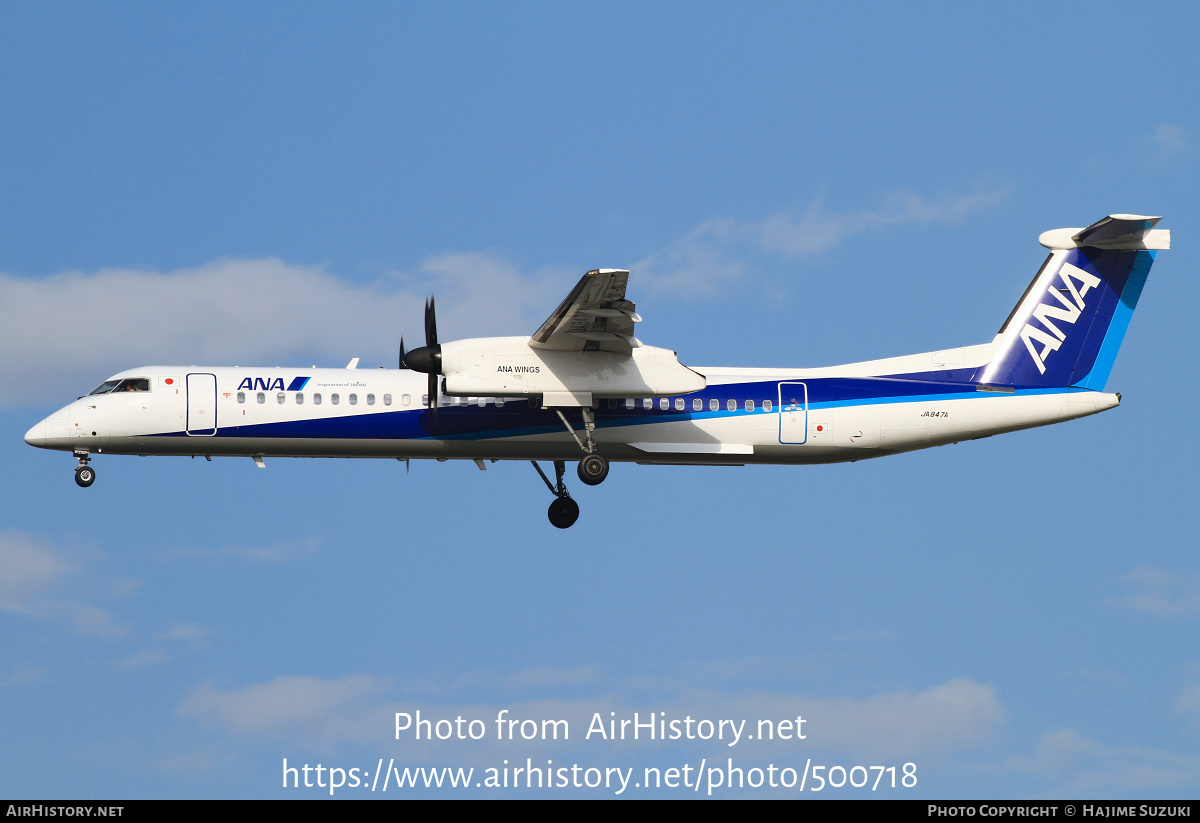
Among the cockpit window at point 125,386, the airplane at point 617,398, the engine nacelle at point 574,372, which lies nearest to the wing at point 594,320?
the airplane at point 617,398

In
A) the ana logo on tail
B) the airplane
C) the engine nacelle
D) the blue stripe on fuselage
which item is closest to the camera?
the engine nacelle

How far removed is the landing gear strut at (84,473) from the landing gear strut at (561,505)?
8213mm

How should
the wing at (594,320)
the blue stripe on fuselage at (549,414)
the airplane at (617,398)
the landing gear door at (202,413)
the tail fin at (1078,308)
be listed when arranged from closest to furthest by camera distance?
the wing at (594,320), the airplane at (617,398), the landing gear door at (202,413), the blue stripe on fuselage at (549,414), the tail fin at (1078,308)

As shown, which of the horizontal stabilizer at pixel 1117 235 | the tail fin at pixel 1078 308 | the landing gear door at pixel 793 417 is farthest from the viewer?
the tail fin at pixel 1078 308

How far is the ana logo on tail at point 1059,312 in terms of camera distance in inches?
1065

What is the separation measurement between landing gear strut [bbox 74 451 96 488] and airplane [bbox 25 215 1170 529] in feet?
0.09

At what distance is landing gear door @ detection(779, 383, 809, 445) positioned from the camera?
85.4ft

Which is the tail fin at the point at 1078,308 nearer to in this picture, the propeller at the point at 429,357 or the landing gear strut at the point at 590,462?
the landing gear strut at the point at 590,462

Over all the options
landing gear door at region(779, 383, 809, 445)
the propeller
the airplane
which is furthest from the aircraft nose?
landing gear door at region(779, 383, 809, 445)

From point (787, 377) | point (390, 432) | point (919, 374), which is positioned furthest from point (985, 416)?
point (390, 432)

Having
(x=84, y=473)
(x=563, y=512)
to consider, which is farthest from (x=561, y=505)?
(x=84, y=473)

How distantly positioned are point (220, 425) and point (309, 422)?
5.22ft

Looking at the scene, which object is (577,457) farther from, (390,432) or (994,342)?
(994,342)

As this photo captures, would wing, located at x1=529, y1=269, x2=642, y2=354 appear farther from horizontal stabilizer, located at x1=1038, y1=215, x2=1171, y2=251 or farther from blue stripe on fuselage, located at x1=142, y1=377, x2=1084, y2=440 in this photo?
horizontal stabilizer, located at x1=1038, y1=215, x2=1171, y2=251
